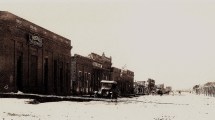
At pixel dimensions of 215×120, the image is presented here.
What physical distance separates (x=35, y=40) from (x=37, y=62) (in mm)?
2790

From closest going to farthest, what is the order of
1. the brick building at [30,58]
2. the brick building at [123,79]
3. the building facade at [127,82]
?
the brick building at [30,58]
the brick building at [123,79]
the building facade at [127,82]

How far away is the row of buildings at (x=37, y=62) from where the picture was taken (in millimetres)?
36094

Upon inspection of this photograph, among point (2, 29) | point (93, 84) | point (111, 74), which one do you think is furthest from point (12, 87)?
point (111, 74)

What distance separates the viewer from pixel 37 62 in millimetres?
44125

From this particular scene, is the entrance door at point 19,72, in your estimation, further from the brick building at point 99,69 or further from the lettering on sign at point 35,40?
the brick building at point 99,69

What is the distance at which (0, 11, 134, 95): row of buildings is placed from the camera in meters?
36.1

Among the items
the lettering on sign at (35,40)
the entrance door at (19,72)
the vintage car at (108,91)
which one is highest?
the lettering on sign at (35,40)

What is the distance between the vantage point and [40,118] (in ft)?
54.1

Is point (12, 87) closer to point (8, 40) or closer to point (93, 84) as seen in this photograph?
point (8, 40)

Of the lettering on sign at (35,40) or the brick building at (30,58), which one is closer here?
the brick building at (30,58)

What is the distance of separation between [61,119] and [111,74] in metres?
72.6

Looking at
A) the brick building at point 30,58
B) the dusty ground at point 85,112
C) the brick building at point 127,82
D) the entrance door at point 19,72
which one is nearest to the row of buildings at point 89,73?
the brick building at point 30,58

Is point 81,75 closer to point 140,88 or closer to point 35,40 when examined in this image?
point 35,40

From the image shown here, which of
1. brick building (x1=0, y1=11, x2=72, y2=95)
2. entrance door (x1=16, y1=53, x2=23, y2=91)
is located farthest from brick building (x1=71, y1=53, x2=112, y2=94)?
entrance door (x1=16, y1=53, x2=23, y2=91)
